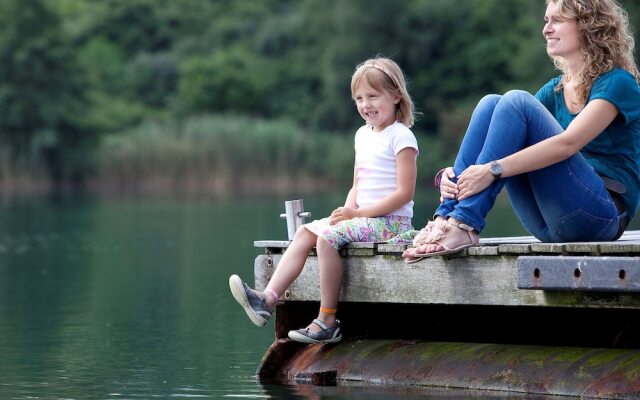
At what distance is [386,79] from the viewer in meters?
5.84

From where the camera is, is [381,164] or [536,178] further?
[381,164]

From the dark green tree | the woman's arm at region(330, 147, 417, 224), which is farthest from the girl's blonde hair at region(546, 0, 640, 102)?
the dark green tree

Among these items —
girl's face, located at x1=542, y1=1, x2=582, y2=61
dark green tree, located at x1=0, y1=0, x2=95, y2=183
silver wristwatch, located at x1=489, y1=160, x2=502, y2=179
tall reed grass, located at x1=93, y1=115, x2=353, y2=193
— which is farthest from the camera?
dark green tree, located at x1=0, y1=0, x2=95, y2=183

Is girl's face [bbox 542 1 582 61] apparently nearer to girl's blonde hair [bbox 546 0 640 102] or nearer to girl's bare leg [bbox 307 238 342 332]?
girl's blonde hair [bbox 546 0 640 102]

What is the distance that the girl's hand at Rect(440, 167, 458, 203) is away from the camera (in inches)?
202

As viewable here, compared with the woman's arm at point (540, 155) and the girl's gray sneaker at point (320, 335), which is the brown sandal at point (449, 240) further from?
the girl's gray sneaker at point (320, 335)

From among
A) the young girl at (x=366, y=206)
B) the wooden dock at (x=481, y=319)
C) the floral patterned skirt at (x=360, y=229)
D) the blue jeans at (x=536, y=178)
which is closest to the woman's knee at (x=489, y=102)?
the blue jeans at (x=536, y=178)

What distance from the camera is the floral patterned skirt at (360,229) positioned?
5664 millimetres

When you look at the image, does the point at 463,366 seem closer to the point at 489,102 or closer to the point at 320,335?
the point at 320,335

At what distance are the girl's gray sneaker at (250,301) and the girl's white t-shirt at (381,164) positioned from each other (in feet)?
1.97

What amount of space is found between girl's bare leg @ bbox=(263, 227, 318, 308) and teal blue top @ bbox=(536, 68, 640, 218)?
1.15m

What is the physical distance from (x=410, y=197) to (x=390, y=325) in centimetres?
69

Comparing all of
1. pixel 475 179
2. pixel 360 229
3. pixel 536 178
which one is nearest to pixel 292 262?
pixel 360 229

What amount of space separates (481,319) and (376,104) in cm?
103
